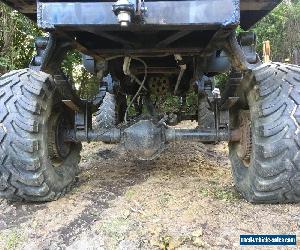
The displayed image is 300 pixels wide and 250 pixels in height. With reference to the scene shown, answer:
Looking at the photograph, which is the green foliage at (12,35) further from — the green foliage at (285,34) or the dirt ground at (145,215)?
the green foliage at (285,34)

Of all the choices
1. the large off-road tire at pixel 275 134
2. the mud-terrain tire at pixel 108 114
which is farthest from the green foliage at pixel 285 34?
the large off-road tire at pixel 275 134

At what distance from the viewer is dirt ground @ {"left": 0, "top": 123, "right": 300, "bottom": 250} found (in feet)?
7.43

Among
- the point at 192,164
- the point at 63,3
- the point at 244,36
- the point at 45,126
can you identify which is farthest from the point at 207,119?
the point at 63,3

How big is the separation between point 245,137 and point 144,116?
89 cm

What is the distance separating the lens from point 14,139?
9.11ft

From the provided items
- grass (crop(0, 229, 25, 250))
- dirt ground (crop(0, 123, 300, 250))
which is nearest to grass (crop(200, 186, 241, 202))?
dirt ground (crop(0, 123, 300, 250))

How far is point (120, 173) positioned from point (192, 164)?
80 centimetres

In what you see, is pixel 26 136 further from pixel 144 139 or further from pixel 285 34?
pixel 285 34

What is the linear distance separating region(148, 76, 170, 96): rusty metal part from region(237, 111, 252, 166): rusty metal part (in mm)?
1203

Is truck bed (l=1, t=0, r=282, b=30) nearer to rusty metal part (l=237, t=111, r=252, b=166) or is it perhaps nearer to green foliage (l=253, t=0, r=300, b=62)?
rusty metal part (l=237, t=111, r=252, b=166)

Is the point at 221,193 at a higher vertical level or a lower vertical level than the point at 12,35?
→ lower

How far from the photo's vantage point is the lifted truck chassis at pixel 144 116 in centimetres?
237

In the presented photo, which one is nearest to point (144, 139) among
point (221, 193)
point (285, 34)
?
point (221, 193)

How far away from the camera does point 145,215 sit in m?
2.65
